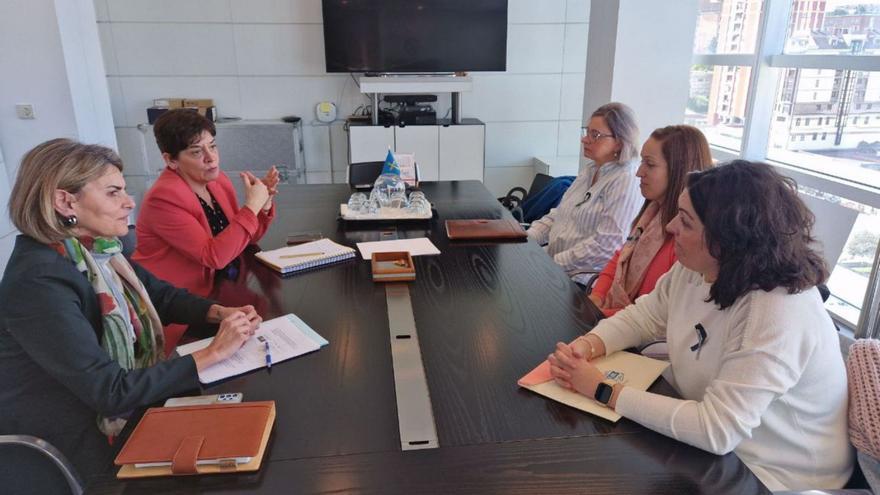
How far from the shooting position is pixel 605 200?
2443 millimetres

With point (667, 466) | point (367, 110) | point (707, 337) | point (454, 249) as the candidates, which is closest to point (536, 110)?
point (367, 110)

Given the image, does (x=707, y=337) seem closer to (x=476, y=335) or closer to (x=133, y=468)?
(x=476, y=335)

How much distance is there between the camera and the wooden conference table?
3.13ft

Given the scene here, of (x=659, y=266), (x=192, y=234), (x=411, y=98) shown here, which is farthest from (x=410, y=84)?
(x=659, y=266)

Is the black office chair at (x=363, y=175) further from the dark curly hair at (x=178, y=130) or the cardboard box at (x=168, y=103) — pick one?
the cardboard box at (x=168, y=103)

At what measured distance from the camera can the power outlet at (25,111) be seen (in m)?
4.05

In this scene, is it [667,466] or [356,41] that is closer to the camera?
[667,466]

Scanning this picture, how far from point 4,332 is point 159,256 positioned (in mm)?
781

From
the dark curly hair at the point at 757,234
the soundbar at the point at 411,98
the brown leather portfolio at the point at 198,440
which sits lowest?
the brown leather portfolio at the point at 198,440

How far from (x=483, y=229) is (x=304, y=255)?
2.31ft

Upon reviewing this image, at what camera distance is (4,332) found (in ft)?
4.06

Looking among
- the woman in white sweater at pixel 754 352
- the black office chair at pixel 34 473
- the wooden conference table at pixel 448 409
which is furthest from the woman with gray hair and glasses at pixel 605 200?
the black office chair at pixel 34 473

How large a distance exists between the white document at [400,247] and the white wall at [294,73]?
3024mm

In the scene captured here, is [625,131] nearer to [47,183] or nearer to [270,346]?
[270,346]
